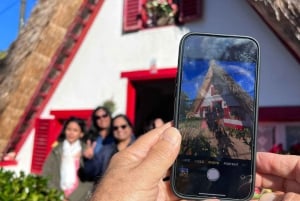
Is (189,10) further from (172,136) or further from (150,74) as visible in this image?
(172,136)

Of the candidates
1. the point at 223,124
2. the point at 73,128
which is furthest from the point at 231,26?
the point at 223,124

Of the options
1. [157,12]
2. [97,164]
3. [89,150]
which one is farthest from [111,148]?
[157,12]

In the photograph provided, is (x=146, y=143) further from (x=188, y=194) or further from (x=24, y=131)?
(x=24, y=131)

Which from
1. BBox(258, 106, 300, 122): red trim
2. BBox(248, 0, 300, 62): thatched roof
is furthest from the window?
BBox(258, 106, 300, 122): red trim

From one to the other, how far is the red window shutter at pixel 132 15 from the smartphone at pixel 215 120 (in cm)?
464

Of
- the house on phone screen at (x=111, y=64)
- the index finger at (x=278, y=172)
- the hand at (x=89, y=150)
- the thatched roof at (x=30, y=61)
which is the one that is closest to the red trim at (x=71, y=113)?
the house on phone screen at (x=111, y=64)

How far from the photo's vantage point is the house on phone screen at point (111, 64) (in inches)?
194

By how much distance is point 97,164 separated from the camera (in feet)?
12.6

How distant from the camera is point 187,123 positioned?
1.62m

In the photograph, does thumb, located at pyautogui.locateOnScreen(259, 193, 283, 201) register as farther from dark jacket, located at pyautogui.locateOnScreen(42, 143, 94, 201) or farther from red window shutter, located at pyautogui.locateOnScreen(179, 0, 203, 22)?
red window shutter, located at pyautogui.locateOnScreen(179, 0, 203, 22)

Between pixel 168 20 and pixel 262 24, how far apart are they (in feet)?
4.51

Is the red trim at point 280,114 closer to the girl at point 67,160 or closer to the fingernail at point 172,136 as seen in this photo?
the girl at point 67,160

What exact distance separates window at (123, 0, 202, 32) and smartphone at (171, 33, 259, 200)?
157 inches

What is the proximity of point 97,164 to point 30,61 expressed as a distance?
142 inches
